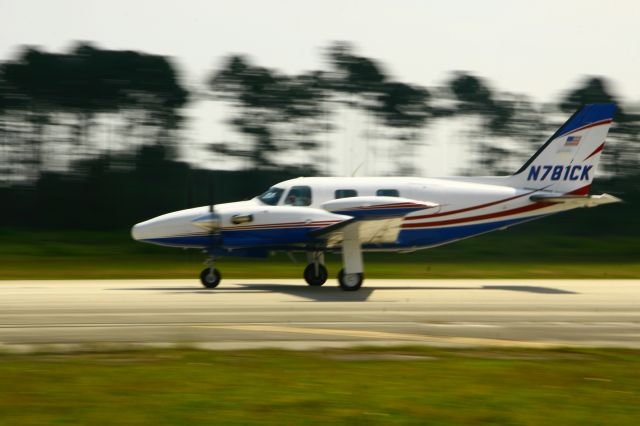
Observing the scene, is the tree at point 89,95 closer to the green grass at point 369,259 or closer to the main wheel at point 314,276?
the green grass at point 369,259

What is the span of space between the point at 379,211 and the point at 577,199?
223 inches

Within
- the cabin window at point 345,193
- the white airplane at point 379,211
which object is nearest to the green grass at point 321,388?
the white airplane at point 379,211

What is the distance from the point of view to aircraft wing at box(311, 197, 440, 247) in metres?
18.1

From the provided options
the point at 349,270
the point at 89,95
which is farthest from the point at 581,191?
the point at 89,95

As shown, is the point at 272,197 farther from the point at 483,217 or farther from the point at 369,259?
the point at 369,259

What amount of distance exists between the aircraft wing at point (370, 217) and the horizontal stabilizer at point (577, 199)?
3911 millimetres

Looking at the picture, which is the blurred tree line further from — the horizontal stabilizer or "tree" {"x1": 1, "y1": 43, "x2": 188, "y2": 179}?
the horizontal stabilizer

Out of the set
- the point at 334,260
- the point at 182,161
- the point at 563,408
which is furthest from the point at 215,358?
the point at 182,161

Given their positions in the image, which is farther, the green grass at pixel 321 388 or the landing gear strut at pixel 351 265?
the landing gear strut at pixel 351 265

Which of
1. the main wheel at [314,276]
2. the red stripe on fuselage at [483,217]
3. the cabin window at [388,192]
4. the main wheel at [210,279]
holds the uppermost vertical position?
the cabin window at [388,192]

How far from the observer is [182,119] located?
50.2 metres

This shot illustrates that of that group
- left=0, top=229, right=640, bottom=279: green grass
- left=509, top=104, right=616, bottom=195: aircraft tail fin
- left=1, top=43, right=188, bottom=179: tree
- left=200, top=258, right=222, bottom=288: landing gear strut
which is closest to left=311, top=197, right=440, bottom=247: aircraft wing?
left=200, top=258, right=222, bottom=288: landing gear strut

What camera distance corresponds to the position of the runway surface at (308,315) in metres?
11.7

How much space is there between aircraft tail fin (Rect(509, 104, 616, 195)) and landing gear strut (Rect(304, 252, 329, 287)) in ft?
17.8
